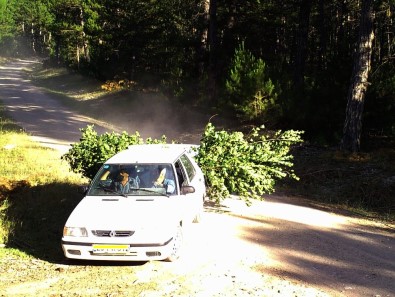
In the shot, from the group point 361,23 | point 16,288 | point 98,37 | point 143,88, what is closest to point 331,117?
point 361,23

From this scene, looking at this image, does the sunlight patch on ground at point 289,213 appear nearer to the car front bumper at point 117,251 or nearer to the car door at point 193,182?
the car door at point 193,182

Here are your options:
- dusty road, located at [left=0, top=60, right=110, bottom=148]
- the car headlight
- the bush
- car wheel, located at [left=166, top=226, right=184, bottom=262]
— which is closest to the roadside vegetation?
the bush

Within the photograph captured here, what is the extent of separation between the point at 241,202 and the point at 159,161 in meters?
4.28

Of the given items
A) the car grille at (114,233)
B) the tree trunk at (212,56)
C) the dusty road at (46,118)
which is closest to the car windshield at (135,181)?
the car grille at (114,233)

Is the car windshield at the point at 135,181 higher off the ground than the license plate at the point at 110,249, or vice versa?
the car windshield at the point at 135,181

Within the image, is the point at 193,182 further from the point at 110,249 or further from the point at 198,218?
the point at 110,249

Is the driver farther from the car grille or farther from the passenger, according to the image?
the car grille

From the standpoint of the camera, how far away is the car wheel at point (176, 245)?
253 inches

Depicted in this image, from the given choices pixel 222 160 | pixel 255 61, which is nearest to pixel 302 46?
pixel 255 61

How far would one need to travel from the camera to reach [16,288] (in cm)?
571

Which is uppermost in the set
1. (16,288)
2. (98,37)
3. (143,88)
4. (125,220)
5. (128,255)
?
(98,37)

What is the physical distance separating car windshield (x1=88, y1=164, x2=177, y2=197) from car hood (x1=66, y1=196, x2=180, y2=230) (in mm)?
164

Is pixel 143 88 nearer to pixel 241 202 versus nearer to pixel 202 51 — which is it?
pixel 202 51

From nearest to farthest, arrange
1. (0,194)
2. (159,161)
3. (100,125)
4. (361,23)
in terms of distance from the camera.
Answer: (159,161)
(0,194)
(361,23)
(100,125)
